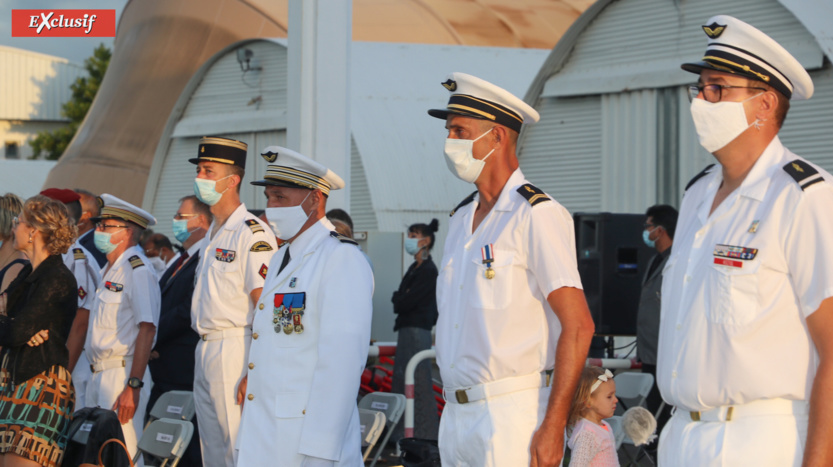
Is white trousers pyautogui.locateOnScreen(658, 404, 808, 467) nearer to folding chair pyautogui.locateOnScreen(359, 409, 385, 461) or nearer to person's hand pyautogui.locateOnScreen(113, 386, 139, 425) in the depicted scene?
folding chair pyautogui.locateOnScreen(359, 409, 385, 461)

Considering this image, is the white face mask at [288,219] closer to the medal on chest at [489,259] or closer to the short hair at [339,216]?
the medal on chest at [489,259]

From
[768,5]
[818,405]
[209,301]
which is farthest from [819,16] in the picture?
[818,405]

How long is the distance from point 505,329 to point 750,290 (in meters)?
0.98

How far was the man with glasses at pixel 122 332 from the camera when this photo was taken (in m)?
6.25

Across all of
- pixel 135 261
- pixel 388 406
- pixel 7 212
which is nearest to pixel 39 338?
pixel 135 261

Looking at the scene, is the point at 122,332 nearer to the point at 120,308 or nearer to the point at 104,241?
the point at 120,308

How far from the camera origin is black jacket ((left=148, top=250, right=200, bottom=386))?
622 centimetres

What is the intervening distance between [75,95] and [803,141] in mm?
36331

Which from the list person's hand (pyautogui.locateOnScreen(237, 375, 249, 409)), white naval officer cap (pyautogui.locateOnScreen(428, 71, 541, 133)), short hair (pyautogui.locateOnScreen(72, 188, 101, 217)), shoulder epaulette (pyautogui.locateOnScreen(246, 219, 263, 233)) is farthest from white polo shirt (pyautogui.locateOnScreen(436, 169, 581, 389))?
short hair (pyautogui.locateOnScreen(72, 188, 101, 217))

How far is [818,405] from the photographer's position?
103 inches

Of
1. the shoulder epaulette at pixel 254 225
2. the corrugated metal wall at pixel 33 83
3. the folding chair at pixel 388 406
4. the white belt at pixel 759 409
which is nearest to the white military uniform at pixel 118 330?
the shoulder epaulette at pixel 254 225

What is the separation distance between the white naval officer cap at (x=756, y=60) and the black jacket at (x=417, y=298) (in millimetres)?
6875

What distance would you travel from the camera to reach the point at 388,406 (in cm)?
631

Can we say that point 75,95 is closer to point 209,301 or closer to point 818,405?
point 209,301
